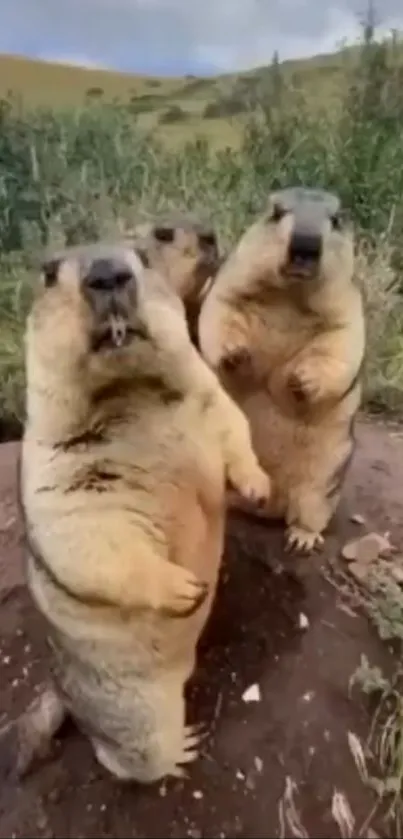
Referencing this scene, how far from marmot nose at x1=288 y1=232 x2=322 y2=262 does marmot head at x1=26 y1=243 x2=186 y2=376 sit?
379mm

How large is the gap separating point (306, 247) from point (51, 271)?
1.64 ft

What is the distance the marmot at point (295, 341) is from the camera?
2.06 meters

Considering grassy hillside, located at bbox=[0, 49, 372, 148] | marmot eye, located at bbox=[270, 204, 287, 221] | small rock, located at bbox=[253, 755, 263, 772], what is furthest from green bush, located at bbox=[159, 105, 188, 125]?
small rock, located at bbox=[253, 755, 263, 772]

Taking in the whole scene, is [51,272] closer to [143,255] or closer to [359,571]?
[143,255]

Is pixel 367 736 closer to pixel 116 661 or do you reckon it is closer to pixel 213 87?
pixel 116 661

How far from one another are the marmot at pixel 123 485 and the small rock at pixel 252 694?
17 cm

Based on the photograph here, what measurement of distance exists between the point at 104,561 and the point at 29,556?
26 cm

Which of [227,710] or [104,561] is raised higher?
[104,561]

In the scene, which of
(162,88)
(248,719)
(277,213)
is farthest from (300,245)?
(162,88)

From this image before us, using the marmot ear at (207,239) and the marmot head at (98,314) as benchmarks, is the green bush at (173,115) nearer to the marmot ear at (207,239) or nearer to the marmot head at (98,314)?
the marmot ear at (207,239)

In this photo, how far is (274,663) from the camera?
205cm

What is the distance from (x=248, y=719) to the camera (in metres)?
1.97

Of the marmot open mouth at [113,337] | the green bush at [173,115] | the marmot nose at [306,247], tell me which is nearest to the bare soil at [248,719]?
the marmot nose at [306,247]

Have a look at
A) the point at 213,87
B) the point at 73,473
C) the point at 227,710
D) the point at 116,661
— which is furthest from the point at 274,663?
the point at 213,87
